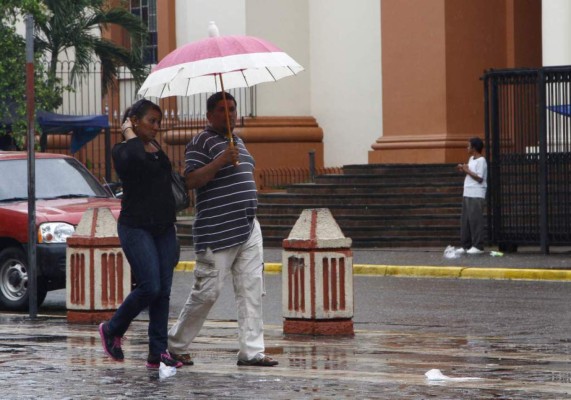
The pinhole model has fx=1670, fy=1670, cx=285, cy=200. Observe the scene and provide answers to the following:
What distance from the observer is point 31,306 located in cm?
1566

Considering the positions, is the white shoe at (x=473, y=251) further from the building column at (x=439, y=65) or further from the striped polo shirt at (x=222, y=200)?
the striped polo shirt at (x=222, y=200)

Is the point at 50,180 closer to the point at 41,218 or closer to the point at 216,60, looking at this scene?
the point at 41,218

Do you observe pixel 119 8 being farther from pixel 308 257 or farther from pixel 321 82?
pixel 308 257

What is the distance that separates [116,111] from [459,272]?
1785cm

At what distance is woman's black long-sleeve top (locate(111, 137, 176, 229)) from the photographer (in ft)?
35.1

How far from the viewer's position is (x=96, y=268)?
15.0 metres

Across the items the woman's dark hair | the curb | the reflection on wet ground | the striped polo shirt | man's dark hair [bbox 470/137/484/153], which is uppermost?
man's dark hair [bbox 470/137/484/153]

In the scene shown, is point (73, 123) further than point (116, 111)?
No

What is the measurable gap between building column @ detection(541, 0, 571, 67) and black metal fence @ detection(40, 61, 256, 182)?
7.88 metres

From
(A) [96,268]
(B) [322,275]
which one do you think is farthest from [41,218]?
(B) [322,275]

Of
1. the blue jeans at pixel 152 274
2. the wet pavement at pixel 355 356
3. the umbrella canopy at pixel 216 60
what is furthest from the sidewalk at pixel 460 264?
the blue jeans at pixel 152 274

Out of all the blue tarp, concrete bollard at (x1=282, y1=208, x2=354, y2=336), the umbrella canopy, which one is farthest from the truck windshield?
the blue tarp

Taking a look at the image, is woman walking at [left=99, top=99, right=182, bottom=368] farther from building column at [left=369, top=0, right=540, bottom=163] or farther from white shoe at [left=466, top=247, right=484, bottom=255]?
building column at [left=369, top=0, right=540, bottom=163]

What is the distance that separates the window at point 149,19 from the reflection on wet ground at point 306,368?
25.8 m
